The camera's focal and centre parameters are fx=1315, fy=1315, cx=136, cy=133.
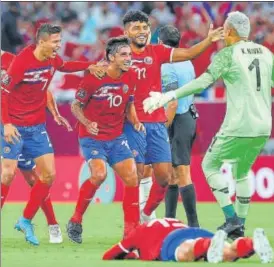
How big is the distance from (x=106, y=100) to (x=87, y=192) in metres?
0.94

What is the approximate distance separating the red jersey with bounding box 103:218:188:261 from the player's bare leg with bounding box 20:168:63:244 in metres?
2.35

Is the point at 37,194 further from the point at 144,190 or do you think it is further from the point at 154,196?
the point at 144,190

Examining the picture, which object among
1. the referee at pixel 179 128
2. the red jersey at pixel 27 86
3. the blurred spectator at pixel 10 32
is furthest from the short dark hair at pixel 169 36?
the blurred spectator at pixel 10 32

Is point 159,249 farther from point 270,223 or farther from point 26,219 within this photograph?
point 270,223

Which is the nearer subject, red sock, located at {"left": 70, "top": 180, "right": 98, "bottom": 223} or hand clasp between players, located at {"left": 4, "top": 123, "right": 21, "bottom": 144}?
hand clasp between players, located at {"left": 4, "top": 123, "right": 21, "bottom": 144}

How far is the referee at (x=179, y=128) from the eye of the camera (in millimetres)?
13922

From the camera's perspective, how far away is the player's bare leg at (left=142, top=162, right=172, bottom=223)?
527 inches

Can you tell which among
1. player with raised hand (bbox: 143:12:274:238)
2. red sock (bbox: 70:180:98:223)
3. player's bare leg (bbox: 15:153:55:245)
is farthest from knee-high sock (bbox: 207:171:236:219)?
player's bare leg (bbox: 15:153:55:245)

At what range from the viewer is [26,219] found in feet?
42.3

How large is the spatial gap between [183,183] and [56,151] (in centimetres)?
596

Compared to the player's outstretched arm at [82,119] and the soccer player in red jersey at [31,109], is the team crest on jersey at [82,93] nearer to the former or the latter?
the player's outstretched arm at [82,119]

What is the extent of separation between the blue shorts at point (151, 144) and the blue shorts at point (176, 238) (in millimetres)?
2883

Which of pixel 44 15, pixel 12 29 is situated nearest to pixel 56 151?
pixel 12 29

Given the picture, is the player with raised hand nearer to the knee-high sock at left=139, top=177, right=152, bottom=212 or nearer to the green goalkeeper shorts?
the green goalkeeper shorts
